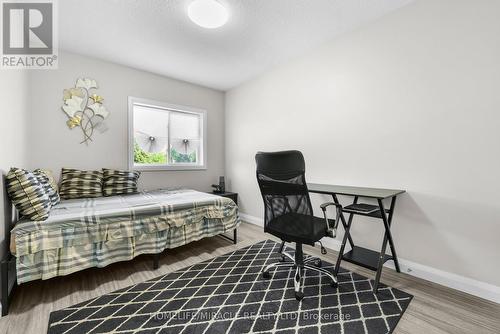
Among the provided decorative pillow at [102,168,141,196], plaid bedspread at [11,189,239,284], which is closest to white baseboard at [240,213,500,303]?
plaid bedspread at [11,189,239,284]

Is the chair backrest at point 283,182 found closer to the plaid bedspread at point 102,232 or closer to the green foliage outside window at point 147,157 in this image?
the plaid bedspread at point 102,232

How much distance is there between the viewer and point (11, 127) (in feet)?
6.61

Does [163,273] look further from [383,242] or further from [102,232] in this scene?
[383,242]

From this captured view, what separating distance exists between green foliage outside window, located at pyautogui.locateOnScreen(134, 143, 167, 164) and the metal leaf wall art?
22.7 inches

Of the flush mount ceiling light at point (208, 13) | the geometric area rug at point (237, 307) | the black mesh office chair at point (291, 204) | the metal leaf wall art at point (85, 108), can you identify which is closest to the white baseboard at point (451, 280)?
the geometric area rug at point (237, 307)

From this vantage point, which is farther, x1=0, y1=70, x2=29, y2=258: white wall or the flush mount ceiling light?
the flush mount ceiling light

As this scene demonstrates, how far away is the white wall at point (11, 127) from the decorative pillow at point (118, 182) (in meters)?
0.86

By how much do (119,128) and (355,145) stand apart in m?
3.44

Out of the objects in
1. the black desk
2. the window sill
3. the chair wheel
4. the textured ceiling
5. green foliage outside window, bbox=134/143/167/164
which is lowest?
the chair wheel

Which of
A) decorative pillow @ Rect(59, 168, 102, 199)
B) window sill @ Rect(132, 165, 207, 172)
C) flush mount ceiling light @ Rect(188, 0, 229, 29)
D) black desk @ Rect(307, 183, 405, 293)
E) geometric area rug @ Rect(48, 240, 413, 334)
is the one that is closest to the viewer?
geometric area rug @ Rect(48, 240, 413, 334)

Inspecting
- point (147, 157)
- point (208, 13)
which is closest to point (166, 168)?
point (147, 157)

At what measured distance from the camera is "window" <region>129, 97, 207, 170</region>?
3.67 meters

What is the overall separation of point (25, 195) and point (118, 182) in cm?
136

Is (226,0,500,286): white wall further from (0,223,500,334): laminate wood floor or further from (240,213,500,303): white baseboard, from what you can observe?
(0,223,500,334): laminate wood floor
